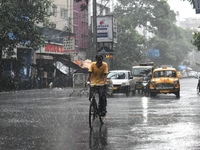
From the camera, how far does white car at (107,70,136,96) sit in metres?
26.6

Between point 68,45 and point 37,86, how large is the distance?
8833 mm

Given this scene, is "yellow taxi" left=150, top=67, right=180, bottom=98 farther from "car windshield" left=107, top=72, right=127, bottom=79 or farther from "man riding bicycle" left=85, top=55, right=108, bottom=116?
"man riding bicycle" left=85, top=55, right=108, bottom=116

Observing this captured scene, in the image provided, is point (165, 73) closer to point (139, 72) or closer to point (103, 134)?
point (139, 72)

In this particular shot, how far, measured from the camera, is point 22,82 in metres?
Answer: 40.9

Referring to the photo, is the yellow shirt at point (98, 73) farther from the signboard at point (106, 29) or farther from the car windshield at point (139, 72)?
the signboard at point (106, 29)

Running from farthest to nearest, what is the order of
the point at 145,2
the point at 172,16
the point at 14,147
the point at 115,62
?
the point at 172,16 < the point at 145,2 < the point at 115,62 < the point at 14,147

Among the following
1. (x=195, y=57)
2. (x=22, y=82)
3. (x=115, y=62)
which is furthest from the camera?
(x=195, y=57)

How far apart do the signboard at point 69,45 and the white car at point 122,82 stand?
69.9 ft

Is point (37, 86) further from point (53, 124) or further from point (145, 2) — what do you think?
point (145, 2)

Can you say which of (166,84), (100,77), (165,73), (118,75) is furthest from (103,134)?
(118,75)

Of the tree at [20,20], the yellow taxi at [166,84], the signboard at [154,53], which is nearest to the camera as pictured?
the yellow taxi at [166,84]

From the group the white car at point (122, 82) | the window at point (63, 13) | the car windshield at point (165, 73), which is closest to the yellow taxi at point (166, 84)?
the car windshield at point (165, 73)

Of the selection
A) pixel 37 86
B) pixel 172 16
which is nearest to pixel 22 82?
pixel 37 86

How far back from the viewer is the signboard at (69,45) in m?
49.2
